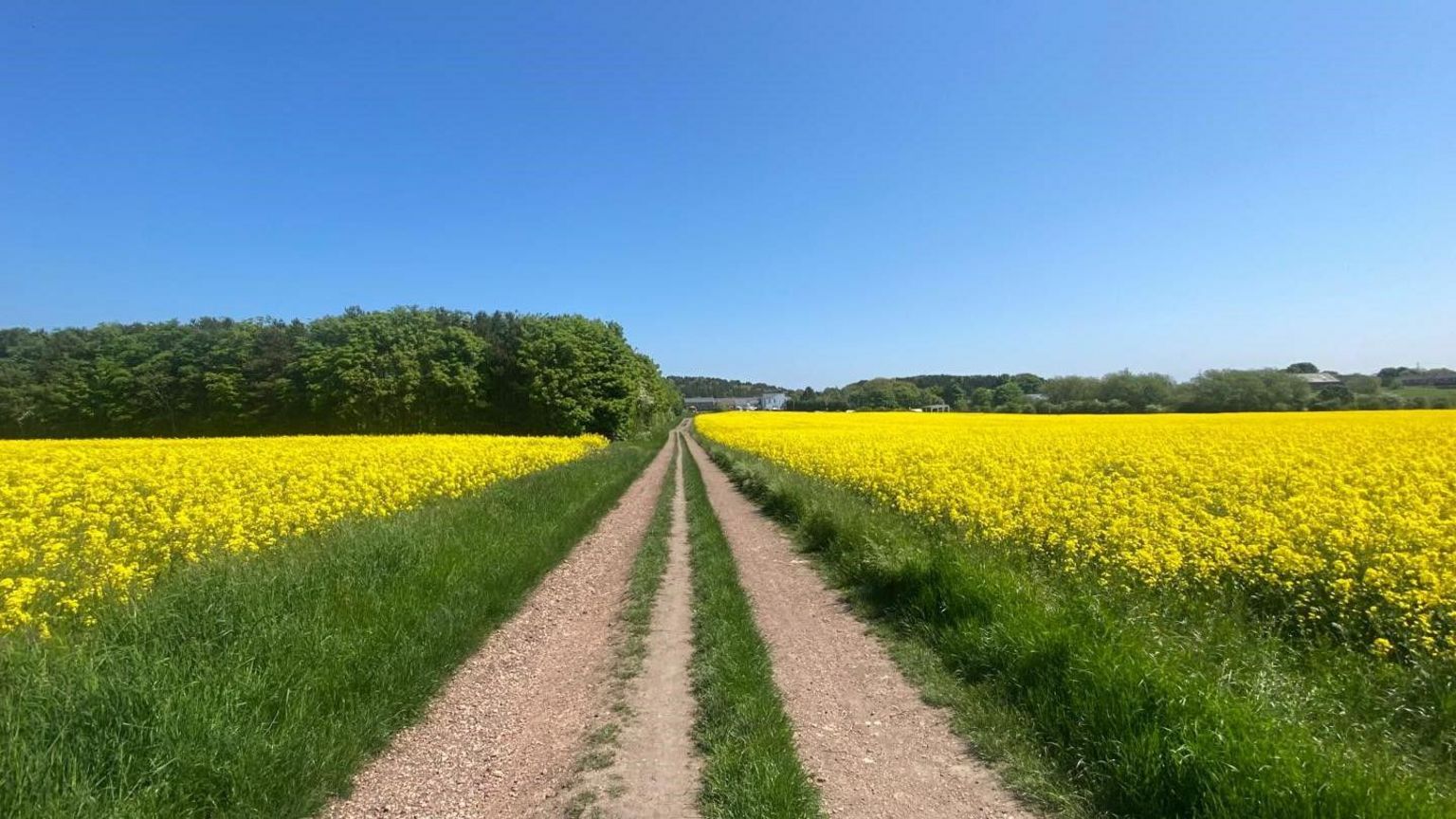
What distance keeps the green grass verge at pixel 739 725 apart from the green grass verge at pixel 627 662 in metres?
0.57

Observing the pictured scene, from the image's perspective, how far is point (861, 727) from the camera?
454cm

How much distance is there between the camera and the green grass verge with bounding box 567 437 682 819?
12.4 ft

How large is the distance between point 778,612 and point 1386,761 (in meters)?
5.11

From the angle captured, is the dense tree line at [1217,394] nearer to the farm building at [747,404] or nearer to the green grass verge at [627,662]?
the green grass verge at [627,662]

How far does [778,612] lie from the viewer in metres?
7.44

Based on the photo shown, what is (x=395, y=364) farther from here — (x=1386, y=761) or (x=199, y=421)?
(x=1386, y=761)

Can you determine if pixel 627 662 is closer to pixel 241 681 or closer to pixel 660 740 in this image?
pixel 660 740

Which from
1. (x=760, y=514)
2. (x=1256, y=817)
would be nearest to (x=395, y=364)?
(x=760, y=514)

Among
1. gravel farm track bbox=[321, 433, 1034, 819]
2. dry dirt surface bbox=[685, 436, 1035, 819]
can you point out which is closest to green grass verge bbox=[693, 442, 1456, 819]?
dry dirt surface bbox=[685, 436, 1035, 819]

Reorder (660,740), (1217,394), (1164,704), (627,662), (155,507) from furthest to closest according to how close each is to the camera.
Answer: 1. (1217,394)
2. (155,507)
3. (627,662)
4. (660,740)
5. (1164,704)

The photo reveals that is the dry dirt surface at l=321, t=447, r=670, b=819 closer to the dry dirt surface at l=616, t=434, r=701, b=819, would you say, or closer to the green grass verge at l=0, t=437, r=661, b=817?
the green grass verge at l=0, t=437, r=661, b=817

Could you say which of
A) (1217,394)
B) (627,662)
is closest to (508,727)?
(627,662)

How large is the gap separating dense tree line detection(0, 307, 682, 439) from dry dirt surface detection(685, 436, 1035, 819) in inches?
1768

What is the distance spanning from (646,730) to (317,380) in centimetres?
6120
